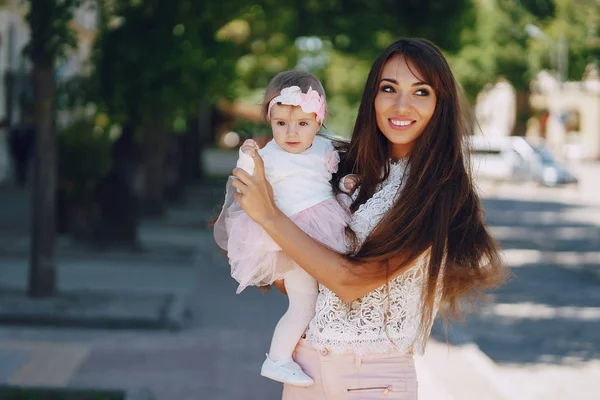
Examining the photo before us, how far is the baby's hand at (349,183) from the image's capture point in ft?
11.0

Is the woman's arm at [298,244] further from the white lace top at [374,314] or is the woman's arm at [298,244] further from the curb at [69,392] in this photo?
the curb at [69,392]

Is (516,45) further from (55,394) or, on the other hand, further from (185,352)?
(55,394)

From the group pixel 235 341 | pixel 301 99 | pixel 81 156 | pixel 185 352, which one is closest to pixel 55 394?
pixel 185 352

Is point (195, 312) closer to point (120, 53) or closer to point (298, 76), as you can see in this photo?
point (120, 53)

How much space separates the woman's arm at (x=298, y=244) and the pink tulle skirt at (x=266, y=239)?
13cm

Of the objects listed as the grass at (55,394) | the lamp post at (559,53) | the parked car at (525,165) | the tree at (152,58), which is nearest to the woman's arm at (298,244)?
the grass at (55,394)

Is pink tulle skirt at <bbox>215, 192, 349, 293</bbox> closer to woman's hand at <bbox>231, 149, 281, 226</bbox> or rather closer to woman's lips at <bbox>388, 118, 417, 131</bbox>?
woman's hand at <bbox>231, 149, 281, 226</bbox>

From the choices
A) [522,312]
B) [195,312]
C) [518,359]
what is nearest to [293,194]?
[518,359]

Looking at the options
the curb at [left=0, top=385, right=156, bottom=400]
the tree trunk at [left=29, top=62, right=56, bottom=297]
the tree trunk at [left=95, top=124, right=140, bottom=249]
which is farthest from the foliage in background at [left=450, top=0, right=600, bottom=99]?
the curb at [left=0, top=385, right=156, bottom=400]

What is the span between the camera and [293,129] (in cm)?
332

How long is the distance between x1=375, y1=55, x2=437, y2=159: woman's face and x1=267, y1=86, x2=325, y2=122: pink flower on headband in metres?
0.18

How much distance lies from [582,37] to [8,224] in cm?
1209

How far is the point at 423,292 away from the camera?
3.21 metres

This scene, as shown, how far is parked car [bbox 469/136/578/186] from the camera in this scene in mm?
41562
